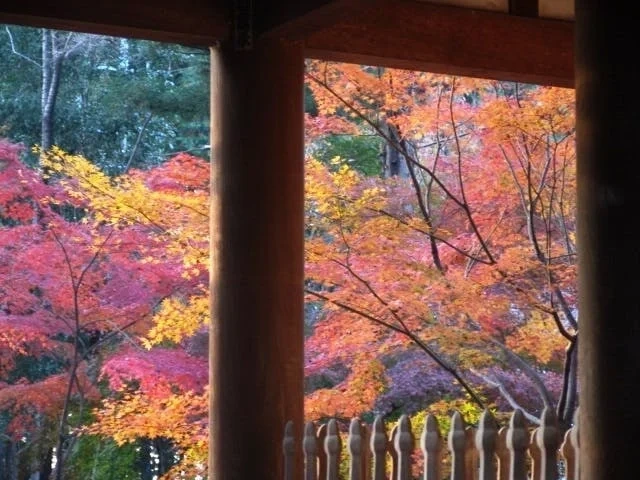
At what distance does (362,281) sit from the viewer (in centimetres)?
646

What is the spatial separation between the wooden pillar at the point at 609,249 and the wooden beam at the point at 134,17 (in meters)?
1.97

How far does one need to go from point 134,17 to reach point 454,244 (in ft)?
12.9

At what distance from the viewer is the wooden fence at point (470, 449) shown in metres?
2.56

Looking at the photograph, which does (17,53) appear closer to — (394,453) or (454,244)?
(454,244)

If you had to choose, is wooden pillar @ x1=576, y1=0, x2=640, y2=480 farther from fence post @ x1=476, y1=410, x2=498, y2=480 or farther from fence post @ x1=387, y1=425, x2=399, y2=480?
fence post @ x1=387, y1=425, x2=399, y2=480

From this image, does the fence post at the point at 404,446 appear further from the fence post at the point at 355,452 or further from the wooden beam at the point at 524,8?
the wooden beam at the point at 524,8

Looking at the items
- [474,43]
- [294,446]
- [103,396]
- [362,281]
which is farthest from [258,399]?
[103,396]

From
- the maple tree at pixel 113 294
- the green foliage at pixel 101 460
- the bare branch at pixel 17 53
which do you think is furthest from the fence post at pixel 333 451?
the bare branch at pixel 17 53

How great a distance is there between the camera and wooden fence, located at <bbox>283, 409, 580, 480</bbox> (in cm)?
256

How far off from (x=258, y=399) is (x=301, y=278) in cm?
53

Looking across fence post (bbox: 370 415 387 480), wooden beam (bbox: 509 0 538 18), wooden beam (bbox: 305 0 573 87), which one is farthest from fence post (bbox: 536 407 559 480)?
wooden beam (bbox: 509 0 538 18)

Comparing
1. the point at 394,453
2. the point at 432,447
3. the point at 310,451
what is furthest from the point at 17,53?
the point at 432,447

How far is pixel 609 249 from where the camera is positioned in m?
2.34

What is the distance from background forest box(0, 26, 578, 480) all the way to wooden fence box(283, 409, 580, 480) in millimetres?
3187
